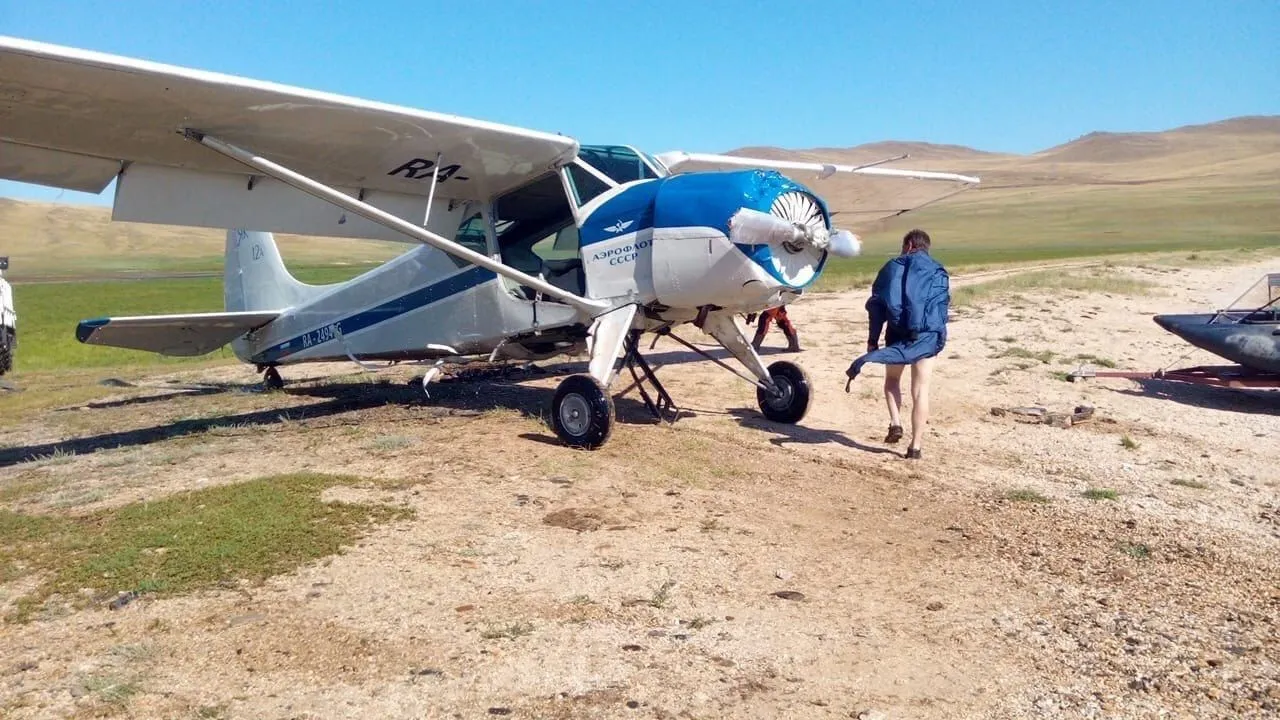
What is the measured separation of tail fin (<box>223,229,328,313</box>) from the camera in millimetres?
11375

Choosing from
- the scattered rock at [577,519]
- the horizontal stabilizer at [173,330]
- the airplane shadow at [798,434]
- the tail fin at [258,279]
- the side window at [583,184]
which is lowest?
the airplane shadow at [798,434]

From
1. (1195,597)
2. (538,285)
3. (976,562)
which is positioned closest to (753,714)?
(976,562)

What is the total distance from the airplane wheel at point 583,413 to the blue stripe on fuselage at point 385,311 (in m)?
1.80

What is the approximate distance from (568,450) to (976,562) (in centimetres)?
344

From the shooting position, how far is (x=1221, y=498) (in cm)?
601

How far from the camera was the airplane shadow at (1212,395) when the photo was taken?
367 inches

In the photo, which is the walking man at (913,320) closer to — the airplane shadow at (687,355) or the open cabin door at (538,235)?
the open cabin door at (538,235)

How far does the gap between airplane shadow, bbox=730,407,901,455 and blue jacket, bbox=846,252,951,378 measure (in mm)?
719

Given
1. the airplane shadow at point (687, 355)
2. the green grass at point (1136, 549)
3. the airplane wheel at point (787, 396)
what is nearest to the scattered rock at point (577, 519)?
the green grass at point (1136, 549)

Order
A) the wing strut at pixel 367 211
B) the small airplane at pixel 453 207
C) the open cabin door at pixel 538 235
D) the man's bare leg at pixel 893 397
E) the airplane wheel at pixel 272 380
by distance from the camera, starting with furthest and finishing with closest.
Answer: the airplane wheel at pixel 272 380
the open cabin door at pixel 538 235
the man's bare leg at pixel 893 397
the wing strut at pixel 367 211
the small airplane at pixel 453 207

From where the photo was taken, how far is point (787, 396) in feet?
27.6

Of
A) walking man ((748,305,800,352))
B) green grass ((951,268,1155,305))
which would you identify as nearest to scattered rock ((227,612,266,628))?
walking man ((748,305,800,352))

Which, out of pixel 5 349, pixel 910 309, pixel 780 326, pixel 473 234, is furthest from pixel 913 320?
pixel 5 349

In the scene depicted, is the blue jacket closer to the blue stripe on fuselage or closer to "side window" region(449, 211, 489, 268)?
the blue stripe on fuselage
